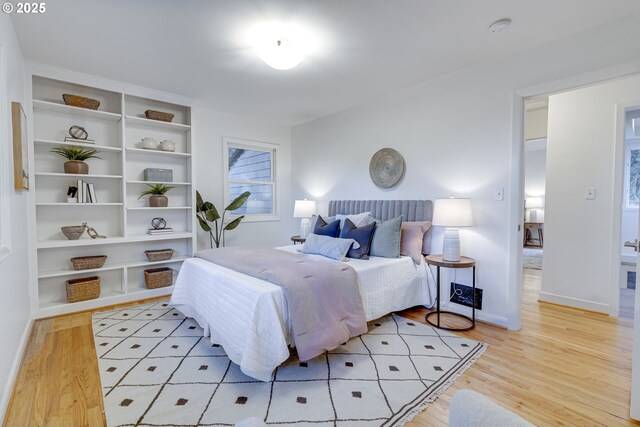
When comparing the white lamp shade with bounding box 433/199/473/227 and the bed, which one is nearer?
the bed

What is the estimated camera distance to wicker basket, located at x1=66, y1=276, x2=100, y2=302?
3113 millimetres

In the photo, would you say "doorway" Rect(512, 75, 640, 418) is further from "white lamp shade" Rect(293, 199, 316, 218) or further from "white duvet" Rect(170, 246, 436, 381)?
"white lamp shade" Rect(293, 199, 316, 218)

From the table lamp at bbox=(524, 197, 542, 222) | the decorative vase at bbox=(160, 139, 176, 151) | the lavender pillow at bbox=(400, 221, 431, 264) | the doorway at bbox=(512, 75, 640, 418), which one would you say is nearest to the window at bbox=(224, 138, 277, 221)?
the decorative vase at bbox=(160, 139, 176, 151)

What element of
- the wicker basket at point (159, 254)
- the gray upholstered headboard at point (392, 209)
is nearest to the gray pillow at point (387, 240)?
the gray upholstered headboard at point (392, 209)

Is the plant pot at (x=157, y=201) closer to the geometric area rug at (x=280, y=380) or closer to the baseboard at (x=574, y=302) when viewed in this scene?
the geometric area rug at (x=280, y=380)

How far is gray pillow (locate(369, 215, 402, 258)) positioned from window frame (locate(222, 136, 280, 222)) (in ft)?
7.83

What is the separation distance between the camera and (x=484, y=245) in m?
2.89

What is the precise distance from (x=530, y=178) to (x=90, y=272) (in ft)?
28.2

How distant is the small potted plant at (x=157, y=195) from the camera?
3652 millimetres

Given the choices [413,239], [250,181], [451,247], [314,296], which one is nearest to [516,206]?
[451,247]

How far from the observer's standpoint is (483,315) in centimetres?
289

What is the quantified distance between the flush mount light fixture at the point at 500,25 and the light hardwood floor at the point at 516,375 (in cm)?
241

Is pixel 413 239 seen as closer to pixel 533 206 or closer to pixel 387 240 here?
pixel 387 240

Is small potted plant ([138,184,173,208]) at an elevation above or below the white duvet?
above
